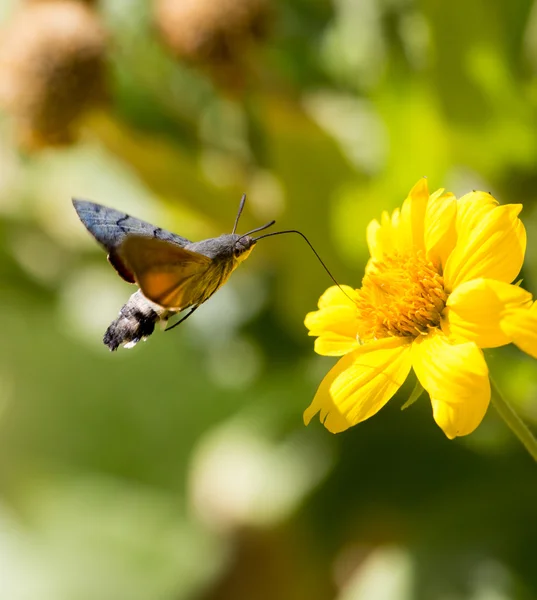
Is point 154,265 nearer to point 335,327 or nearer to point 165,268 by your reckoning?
point 165,268

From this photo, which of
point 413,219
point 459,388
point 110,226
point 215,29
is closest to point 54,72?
point 215,29

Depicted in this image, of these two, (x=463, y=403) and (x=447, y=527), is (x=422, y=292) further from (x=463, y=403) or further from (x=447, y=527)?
(x=447, y=527)

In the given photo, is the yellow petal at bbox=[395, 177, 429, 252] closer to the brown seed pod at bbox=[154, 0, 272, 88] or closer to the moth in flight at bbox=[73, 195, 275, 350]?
the moth in flight at bbox=[73, 195, 275, 350]

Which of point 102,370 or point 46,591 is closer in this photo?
point 46,591

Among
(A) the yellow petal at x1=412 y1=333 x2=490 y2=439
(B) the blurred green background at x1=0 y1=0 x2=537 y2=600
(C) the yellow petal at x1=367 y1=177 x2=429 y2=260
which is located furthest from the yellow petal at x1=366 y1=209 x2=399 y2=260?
(B) the blurred green background at x1=0 y1=0 x2=537 y2=600

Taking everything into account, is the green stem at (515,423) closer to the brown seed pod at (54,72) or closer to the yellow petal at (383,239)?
the yellow petal at (383,239)

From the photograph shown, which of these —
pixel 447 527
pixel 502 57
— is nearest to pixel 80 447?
pixel 447 527
